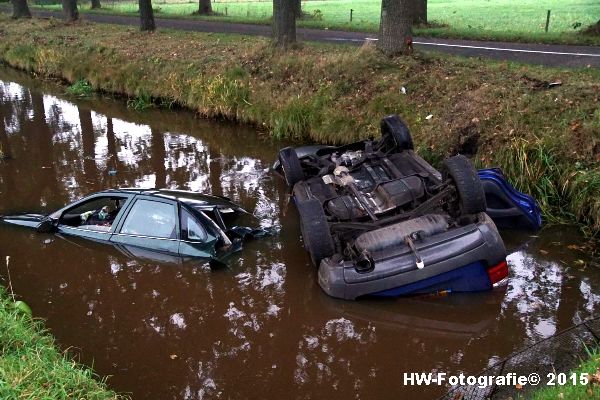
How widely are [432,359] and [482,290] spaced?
4.74 ft

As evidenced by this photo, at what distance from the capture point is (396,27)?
15.4 m

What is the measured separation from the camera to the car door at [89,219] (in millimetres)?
9031

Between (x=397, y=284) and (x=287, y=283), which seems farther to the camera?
(x=287, y=283)

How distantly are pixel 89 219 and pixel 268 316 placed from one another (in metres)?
3.86

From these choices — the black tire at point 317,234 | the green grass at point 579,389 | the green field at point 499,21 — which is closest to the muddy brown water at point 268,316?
the black tire at point 317,234

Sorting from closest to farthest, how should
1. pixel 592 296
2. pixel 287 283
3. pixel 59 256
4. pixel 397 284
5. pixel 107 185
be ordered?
pixel 397 284
pixel 592 296
pixel 287 283
pixel 59 256
pixel 107 185

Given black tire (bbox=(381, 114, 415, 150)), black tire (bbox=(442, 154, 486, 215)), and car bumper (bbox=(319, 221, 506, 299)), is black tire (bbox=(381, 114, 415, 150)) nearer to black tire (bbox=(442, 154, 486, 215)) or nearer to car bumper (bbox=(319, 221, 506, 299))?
black tire (bbox=(442, 154, 486, 215))

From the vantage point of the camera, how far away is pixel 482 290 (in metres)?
7.50

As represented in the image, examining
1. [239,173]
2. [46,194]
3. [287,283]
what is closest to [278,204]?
[239,173]

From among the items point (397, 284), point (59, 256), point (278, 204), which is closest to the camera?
point (397, 284)

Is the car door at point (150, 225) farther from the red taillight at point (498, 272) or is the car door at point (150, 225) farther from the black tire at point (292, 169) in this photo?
the red taillight at point (498, 272)

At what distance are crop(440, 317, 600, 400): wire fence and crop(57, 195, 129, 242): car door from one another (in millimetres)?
5681

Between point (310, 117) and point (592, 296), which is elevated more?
point (310, 117)

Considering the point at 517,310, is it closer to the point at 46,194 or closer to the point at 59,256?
the point at 59,256
